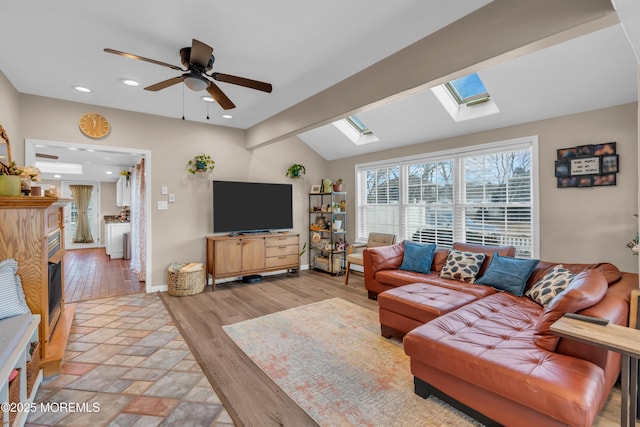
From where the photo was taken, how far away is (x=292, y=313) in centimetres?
355

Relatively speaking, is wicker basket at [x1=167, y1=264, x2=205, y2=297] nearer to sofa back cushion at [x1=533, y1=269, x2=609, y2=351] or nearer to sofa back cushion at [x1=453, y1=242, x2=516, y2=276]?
sofa back cushion at [x1=453, y1=242, x2=516, y2=276]

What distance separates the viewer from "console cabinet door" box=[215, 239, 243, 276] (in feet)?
14.9

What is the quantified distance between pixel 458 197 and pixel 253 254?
3.27 meters

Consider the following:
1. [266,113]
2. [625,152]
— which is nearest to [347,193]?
[266,113]

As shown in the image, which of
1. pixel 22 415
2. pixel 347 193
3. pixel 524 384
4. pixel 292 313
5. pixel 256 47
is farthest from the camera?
pixel 347 193

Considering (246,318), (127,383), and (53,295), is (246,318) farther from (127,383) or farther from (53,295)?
(53,295)

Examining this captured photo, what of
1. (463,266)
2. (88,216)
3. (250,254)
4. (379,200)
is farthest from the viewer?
(88,216)

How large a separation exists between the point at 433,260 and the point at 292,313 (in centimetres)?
200

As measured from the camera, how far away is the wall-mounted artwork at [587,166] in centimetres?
295

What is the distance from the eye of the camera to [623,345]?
134 cm

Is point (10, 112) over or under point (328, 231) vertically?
over

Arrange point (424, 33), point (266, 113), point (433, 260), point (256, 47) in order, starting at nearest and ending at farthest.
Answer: point (424, 33)
point (256, 47)
point (433, 260)
point (266, 113)

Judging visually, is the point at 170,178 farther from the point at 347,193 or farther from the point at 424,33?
the point at 424,33

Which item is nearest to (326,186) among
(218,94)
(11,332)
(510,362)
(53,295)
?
(218,94)
